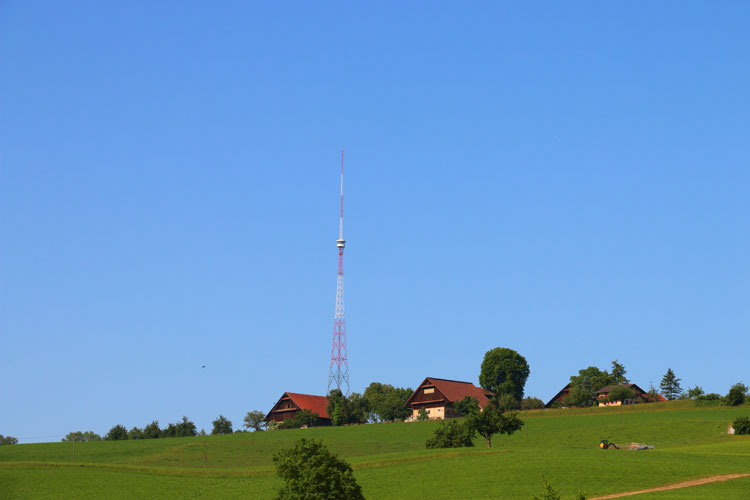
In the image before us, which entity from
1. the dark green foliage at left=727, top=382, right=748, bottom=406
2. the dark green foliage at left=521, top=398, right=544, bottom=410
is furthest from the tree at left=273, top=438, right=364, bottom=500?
the dark green foliage at left=521, top=398, right=544, bottom=410

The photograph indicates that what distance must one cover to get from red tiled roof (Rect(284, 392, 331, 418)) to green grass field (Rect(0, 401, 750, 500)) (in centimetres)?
4662

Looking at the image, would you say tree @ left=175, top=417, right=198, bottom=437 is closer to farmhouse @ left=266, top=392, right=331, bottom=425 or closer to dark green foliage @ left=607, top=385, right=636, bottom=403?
farmhouse @ left=266, top=392, right=331, bottom=425

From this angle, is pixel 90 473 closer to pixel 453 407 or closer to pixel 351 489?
pixel 351 489

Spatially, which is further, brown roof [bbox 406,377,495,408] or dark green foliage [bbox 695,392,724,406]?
brown roof [bbox 406,377,495,408]

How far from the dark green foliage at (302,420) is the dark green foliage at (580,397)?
55.9 metres

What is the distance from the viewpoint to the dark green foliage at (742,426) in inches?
4225

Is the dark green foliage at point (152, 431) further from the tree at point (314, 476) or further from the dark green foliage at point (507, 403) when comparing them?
the tree at point (314, 476)

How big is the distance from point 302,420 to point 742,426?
90.1m

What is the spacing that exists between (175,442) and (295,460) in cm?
7658

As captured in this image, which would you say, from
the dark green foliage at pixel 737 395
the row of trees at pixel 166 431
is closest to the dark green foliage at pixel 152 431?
the row of trees at pixel 166 431

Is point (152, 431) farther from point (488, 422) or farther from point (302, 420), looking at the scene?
point (488, 422)

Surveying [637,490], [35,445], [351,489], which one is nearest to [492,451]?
[637,490]

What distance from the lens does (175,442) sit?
433 ft

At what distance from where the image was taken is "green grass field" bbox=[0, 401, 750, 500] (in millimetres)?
72250
